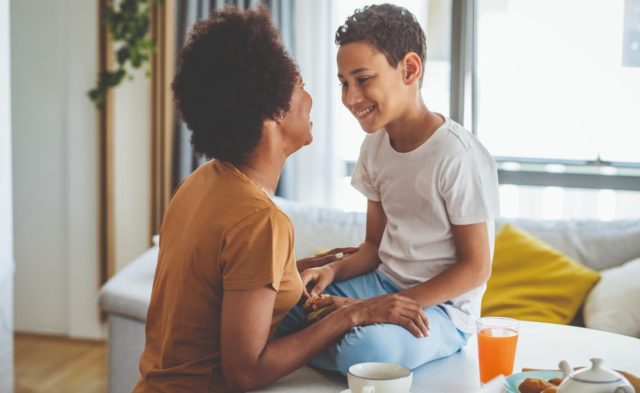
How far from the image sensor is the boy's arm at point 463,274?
5.65ft

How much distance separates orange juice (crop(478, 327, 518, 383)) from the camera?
60.1 inches

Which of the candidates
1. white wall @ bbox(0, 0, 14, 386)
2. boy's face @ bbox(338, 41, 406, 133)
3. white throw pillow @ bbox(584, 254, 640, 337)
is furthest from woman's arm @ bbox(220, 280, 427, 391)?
white wall @ bbox(0, 0, 14, 386)

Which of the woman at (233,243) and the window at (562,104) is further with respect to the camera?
the window at (562,104)

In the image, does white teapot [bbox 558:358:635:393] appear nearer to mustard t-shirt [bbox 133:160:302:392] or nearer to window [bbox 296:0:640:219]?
mustard t-shirt [bbox 133:160:302:392]

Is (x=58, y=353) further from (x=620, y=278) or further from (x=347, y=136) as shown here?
(x=620, y=278)

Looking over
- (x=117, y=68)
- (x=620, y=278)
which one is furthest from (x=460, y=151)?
(x=117, y=68)

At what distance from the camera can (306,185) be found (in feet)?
13.1

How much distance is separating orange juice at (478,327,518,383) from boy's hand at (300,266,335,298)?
1.40 feet

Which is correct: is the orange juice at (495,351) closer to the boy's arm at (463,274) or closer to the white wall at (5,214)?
the boy's arm at (463,274)

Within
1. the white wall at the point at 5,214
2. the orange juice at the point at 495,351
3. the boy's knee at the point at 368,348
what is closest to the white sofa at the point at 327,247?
the white wall at the point at 5,214

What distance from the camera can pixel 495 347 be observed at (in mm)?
1527

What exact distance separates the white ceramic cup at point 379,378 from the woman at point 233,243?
0.20 meters

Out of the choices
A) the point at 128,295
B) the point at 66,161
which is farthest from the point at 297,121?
the point at 66,161

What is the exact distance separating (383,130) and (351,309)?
0.53 meters
